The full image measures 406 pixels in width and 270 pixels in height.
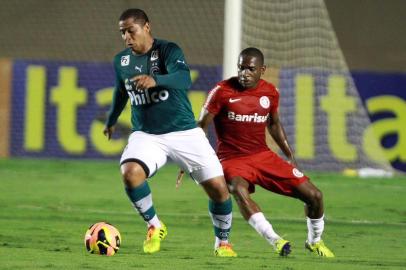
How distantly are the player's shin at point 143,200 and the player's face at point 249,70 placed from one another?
1289mm

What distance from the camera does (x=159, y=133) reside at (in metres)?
8.17

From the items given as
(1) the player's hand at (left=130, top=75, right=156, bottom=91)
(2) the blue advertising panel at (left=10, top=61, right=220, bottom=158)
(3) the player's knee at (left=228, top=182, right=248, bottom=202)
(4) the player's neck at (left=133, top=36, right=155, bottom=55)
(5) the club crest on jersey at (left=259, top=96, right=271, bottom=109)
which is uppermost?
(4) the player's neck at (left=133, top=36, right=155, bottom=55)

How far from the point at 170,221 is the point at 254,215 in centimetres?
294

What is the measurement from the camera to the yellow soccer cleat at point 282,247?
25.8ft

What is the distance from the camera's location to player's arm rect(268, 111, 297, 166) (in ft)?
29.2

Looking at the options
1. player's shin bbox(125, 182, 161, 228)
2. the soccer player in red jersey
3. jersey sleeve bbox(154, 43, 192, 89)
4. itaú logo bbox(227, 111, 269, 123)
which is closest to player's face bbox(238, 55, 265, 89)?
the soccer player in red jersey

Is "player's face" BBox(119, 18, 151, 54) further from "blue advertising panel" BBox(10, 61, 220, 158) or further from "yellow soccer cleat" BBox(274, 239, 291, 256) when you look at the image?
"blue advertising panel" BBox(10, 61, 220, 158)

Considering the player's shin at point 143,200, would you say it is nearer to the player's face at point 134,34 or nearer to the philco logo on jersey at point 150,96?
the philco logo on jersey at point 150,96

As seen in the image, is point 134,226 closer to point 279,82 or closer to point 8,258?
point 8,258

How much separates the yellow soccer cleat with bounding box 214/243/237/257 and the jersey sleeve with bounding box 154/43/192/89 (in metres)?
1.19

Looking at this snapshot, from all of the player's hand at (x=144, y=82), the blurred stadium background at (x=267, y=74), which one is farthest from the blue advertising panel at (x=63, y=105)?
the player's hand at (x=144, y=82)

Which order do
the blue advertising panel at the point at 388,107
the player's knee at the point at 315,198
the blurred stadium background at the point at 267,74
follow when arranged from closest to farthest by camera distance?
1. the player's knee at the point at 315,198
2. the blurred stadium background at the point at 267,74
3. the blue advertising panel at the point at 388,107

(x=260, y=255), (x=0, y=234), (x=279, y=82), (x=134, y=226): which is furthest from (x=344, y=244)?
(x=279, y=82)

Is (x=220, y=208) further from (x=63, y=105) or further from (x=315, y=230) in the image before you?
(x=63, y=105)
